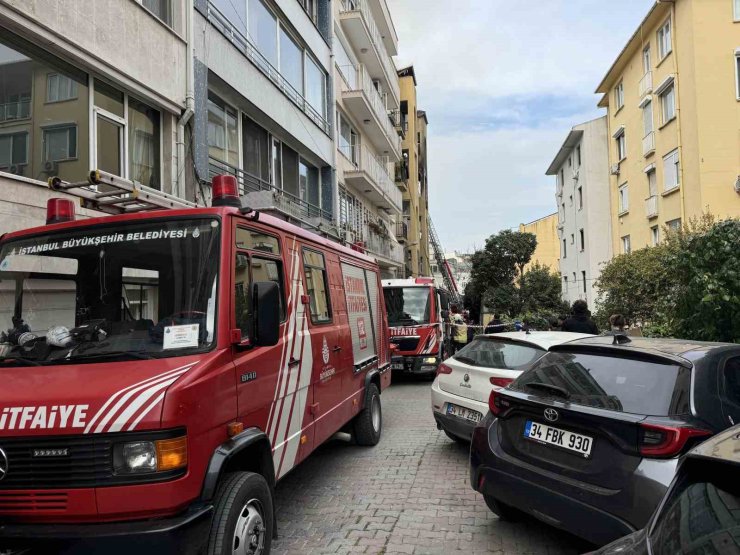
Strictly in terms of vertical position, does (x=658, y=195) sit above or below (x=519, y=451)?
above

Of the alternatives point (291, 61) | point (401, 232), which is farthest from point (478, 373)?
point (401, 232)

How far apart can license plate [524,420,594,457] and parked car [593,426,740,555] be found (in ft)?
4.49

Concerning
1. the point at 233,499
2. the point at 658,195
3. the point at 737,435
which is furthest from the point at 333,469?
the point at 658,195

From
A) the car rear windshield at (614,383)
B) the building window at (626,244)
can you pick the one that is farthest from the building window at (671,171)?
the car rear windshield at (614,383)

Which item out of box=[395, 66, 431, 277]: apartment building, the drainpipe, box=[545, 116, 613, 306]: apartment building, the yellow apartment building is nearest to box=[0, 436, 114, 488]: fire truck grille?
the drainpipe

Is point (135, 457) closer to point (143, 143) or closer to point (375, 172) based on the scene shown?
point (143, 143)

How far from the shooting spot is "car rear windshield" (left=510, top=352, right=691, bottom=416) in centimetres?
326

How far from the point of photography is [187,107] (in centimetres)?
966

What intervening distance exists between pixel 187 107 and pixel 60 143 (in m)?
2.72

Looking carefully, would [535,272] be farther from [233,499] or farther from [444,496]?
[233,499]

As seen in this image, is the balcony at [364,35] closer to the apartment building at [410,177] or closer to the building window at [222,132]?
the apartment building at [410,177]

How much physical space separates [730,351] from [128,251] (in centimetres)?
408

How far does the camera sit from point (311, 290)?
5051 mm

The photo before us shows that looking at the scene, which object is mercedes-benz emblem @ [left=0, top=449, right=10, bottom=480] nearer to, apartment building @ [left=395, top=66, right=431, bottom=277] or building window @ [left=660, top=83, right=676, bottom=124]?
building window @ [left=660, top=83, right=676, bottom=124]
